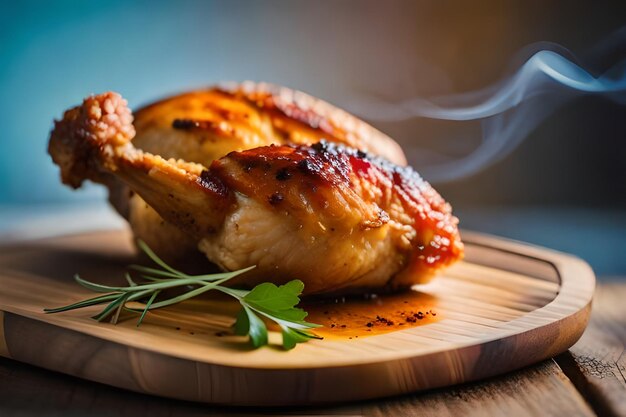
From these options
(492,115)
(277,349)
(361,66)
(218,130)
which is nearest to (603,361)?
(277,349)

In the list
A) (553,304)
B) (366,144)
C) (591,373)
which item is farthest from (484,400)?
(366,144)

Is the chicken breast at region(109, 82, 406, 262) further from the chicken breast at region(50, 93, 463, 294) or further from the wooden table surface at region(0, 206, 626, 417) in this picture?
the wooden table surface at region(0, 206, 626, 417)

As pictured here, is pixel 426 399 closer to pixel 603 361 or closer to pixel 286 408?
pixel 286 408

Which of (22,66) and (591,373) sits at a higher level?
(22,66)

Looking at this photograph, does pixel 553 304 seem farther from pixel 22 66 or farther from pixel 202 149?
pixel 22 66

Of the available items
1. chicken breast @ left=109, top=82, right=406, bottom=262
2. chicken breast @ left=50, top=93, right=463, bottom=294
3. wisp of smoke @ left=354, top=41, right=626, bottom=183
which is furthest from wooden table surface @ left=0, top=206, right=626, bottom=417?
wisp of smoke @ left=354, top=41, right=626, bottom=183

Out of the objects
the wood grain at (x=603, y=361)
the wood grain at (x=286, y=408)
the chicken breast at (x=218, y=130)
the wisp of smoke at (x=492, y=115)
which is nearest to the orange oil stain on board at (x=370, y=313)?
the wood grain at (x=286, y=408)
